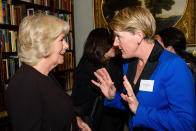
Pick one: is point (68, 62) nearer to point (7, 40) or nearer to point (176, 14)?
point (7, 40)

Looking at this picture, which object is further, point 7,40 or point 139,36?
point 7,40

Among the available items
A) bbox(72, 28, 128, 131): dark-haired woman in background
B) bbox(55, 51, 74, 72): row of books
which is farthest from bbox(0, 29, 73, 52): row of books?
bbox(72, 28, 128, 131): dark-haired woman in background

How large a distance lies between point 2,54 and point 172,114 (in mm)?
2633

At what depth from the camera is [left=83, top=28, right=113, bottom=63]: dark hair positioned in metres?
2.30

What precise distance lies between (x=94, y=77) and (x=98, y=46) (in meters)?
0.36

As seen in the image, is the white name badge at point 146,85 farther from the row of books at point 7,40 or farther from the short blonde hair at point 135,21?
the row of books at point 7,40

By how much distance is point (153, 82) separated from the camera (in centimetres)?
139

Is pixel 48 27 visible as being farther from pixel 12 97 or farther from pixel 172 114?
pixel 172 114

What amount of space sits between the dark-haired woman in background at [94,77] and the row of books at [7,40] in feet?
4.40

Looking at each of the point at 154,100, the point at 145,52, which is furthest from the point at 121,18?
the point at 154,100

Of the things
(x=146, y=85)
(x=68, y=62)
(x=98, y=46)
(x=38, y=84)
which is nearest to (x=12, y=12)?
(x=68, y=62)

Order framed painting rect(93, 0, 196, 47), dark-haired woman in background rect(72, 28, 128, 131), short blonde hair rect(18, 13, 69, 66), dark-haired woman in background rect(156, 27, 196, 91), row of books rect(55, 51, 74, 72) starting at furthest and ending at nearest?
row of books rect(55, 51, 74, 72) < framed painting rect(93, 0, 196, 47) < dark-haired woman in background rect(156, 27, 196, 91) < dark-haired woman in background rect(72, 28, 128, 131) < short blonde hair rect(18, 13, 69, 66)

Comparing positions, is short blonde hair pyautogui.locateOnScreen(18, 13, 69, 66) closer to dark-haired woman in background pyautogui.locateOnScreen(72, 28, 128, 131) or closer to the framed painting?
dark-haired woman in background pyautogui.locateOnScreen(72, 28, 128, 131)

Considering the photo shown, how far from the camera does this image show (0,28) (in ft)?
9.84
